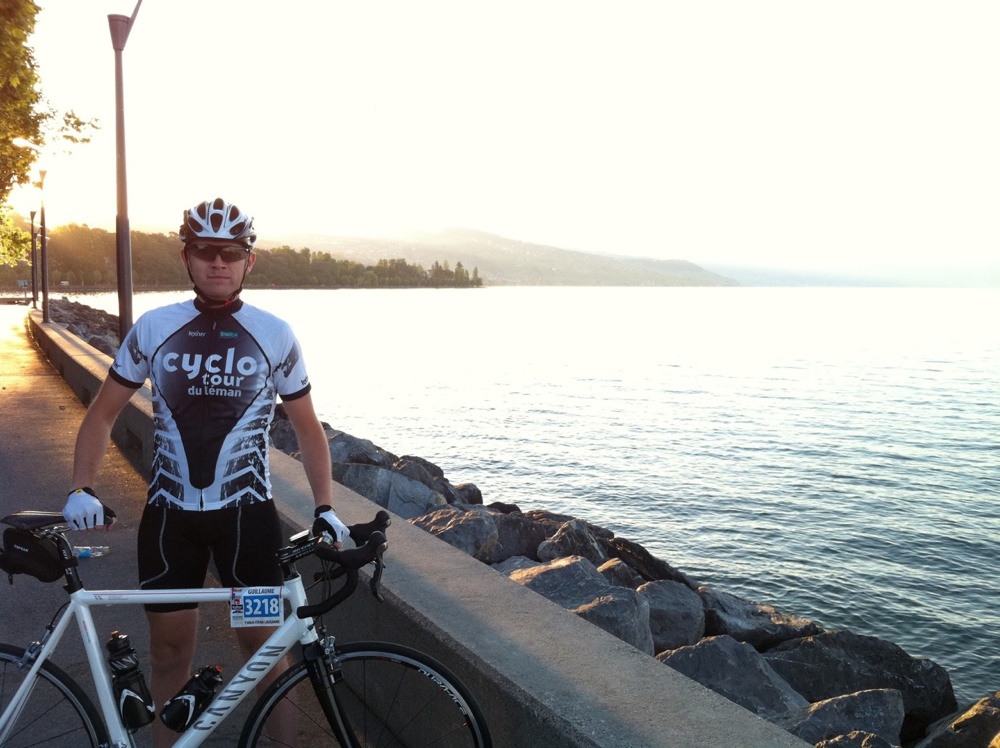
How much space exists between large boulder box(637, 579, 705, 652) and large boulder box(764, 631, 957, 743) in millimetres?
1067

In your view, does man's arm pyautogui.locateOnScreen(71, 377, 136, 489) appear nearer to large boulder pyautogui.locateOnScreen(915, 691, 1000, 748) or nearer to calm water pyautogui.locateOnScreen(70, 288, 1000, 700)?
large boulder pyautogui.locateOnScreen(915, 691, 1000, 748)

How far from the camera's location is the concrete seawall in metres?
2.83

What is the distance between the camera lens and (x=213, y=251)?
297 cm

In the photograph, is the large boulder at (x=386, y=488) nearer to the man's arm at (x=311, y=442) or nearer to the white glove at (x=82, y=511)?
the man's arm at (x=311, y=442)

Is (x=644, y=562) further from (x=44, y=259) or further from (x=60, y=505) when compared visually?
(x=44, y=259)

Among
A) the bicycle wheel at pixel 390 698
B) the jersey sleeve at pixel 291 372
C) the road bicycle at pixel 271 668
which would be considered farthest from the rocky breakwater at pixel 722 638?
the jersey sleeve at pixel 291 372

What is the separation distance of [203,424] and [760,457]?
28183mm

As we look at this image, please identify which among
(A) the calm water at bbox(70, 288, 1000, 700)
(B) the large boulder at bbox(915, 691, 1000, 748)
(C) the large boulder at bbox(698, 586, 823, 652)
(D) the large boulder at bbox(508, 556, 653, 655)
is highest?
(D) the large boulder at bbox(508, 556, 653, 655)

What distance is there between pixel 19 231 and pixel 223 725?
36.2 metres

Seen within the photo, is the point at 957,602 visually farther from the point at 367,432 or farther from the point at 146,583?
the point at 367,432

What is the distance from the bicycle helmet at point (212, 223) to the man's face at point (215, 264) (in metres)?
0.02

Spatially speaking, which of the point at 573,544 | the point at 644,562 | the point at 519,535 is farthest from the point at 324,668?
the point at 644,562

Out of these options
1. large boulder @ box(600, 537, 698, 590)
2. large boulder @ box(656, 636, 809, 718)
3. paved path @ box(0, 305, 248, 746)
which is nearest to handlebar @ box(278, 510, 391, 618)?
paved path @ box(0, 305, 248, 746)

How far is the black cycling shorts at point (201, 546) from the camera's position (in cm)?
300
